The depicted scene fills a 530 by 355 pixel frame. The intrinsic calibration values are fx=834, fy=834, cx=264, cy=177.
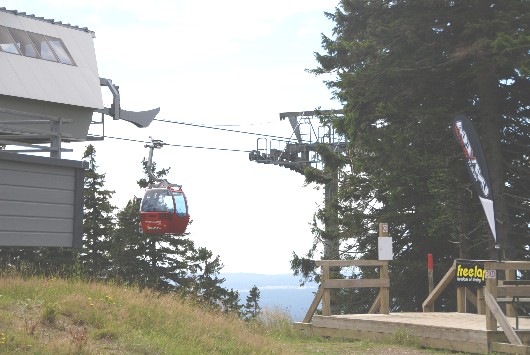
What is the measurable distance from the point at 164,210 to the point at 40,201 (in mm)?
12650

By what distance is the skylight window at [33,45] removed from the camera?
74.2 feet

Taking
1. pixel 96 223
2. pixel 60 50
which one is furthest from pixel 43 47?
pixel 96 223

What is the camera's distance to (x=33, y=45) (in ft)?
75.5

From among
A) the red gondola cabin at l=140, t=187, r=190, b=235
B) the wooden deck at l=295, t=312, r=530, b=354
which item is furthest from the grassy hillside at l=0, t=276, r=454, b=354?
the red gondola cabin at l=140, t=187, r=190, b=235

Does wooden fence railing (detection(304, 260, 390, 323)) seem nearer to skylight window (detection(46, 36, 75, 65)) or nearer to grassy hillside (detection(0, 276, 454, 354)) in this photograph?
grassy hillside (detection(0, 276, 454, 354))

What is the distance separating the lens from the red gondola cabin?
25.9 meters

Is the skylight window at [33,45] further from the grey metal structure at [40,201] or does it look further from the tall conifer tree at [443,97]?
the grey metal structure at [40,201]

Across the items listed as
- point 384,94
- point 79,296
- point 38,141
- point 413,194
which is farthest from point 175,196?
point 79,296

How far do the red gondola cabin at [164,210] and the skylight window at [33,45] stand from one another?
16.4 feet

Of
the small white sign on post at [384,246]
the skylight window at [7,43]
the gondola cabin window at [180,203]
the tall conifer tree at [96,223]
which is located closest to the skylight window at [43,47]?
the skylight window at [7,43]

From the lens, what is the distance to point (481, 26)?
22.2 metres

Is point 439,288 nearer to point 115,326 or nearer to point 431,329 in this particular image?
point 431,329

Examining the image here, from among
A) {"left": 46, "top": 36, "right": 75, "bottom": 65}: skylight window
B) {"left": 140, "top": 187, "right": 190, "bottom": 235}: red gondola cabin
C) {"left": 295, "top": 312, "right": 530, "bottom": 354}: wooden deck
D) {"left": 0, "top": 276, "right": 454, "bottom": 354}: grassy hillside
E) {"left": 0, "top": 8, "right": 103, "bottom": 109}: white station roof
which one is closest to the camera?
{"left": 0, "top": 276, "right": 454, "bottom": 354}: grassy hillside

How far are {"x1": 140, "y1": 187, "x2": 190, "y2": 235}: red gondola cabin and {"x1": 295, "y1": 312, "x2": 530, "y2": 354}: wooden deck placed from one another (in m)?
7.56
